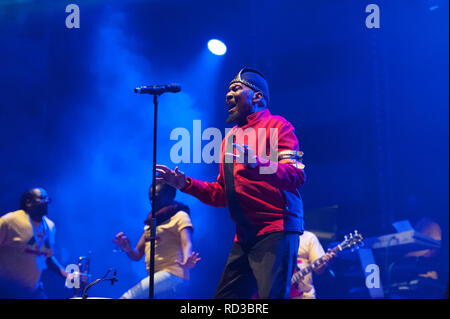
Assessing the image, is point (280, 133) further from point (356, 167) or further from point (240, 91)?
point (356, 167)

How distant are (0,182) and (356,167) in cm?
582

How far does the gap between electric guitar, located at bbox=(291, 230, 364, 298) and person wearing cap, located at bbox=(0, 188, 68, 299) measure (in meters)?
3.04

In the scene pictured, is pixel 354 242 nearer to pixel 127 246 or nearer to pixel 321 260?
pixel 321 260

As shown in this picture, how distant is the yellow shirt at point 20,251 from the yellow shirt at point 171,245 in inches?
68.1

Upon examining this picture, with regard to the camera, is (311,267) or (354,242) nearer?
(354,242)

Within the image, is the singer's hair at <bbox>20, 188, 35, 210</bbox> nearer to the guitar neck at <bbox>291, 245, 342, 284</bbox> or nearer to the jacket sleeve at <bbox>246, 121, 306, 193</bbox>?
the guitar neck at <bbox>291, 245, 342, 284</bbox>

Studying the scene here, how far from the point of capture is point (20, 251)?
6.02 metres

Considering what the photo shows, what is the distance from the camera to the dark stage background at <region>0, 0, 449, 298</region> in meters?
7.38

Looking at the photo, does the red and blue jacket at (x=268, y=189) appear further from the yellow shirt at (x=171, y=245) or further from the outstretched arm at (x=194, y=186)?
the yellow shirt at (x=171, y=245)

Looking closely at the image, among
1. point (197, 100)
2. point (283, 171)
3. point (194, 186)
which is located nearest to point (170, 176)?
point (194, 186)

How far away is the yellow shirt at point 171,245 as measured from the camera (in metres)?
5.08

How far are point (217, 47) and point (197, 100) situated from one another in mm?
971

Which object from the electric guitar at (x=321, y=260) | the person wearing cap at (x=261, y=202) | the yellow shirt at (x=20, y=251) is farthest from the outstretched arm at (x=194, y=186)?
the yellow shirt at (x=20, y=251)
